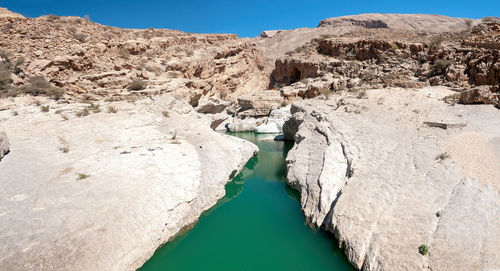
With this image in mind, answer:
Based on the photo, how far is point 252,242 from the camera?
16.1 feet

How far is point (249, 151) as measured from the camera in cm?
1017

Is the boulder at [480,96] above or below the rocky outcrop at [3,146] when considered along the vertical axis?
above

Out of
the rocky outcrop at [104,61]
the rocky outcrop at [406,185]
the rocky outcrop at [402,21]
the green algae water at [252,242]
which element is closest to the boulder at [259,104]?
the rocky outcrop at [104,61]

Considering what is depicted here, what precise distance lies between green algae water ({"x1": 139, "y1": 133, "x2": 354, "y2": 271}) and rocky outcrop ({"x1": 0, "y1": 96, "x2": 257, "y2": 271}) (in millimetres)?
316

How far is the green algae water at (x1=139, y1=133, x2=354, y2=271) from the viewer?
14.0 feet

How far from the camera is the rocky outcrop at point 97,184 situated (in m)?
3.53

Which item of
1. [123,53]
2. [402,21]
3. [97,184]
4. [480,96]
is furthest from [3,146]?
[402,21]

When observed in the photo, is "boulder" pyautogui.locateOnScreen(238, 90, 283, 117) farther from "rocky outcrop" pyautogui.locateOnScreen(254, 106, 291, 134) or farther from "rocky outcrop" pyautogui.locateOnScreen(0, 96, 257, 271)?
"rocky outcrop" pyautogui.locateOnScreen(0, 96, 257, 271)

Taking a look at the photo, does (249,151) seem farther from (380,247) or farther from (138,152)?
(380,247)

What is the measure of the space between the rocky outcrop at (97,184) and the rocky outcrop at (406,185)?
122 inches

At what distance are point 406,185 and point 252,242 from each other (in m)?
3.32

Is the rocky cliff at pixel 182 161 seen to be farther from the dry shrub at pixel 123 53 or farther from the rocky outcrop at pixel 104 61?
the dry shrub at pixel 123 53

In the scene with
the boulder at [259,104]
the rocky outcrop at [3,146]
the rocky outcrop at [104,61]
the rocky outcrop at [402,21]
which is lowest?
the boulder at [259,104]

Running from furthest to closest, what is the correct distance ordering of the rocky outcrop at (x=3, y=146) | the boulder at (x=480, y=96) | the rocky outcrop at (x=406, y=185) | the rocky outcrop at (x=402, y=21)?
the rocky outcrop at (x=402, y=21)
the boulder at (x=480, y=96)
the rocky outcrop at (x=3, y=146)
the rocky outcrop at (x=406, y=185)
